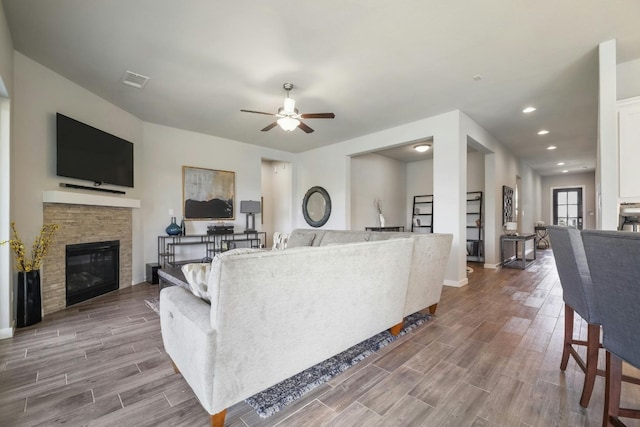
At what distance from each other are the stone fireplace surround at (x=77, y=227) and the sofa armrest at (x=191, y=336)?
265cm

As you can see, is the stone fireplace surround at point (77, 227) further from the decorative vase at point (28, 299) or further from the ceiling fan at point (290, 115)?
the ceiling fan at point (290, 115)

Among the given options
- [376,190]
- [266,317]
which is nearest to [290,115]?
[266,317]

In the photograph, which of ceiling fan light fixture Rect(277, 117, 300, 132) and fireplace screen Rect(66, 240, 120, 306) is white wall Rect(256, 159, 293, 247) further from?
fireplace screen Rect(66, 240, 120, 306)

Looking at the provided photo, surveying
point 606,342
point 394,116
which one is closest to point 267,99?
point 394,116

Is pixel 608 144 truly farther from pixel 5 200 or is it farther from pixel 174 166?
pixel 174 166

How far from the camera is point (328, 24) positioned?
2.44 meters

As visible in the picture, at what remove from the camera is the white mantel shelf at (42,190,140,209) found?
3158 millimetres

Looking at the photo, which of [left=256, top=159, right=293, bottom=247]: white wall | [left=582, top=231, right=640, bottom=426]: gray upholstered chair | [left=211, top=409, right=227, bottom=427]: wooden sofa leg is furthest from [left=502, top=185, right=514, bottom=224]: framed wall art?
[left=211, top=409, right=227, bottom=427]: wooden sofa leg

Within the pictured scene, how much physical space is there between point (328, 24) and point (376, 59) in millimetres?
758

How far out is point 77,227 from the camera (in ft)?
11.8

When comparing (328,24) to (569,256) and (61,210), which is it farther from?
(61,210)

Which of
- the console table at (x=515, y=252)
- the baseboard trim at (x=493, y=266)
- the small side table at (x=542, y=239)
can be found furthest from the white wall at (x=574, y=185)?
the baseboard trim at (x=493, y=266)

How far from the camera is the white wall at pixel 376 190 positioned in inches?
267

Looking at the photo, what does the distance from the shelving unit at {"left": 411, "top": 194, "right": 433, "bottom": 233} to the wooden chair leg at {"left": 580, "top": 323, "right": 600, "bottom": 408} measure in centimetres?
646
